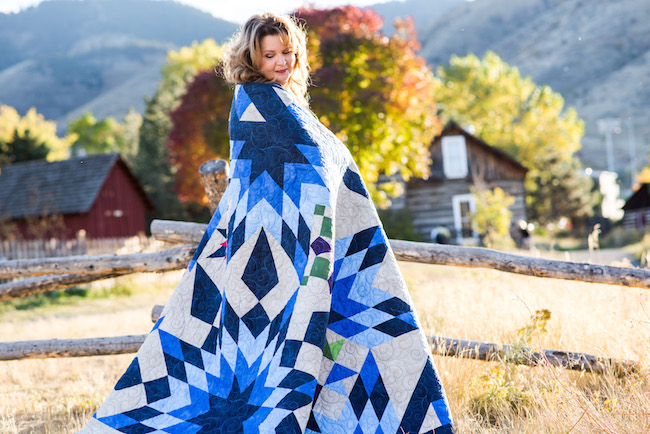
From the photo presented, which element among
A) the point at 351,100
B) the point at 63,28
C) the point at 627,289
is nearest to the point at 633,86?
the point at 351,100

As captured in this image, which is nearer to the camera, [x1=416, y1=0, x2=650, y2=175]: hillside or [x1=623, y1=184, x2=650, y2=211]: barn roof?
[x1=623, y1=184, x2=650, y2=211]: barn roof

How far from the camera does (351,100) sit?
13.7 m

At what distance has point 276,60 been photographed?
2.67 meters

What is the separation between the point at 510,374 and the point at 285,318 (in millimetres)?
1574

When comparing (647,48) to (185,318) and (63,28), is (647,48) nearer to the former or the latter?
(185,318)

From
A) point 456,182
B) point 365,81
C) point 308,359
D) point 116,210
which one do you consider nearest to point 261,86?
point 308,359

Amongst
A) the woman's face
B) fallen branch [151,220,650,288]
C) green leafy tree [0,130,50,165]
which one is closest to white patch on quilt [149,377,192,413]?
the woman's face

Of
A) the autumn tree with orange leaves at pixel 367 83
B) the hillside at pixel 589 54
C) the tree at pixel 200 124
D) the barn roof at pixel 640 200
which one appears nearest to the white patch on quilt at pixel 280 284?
the autumn tree with orange leaves at pixel 367 83

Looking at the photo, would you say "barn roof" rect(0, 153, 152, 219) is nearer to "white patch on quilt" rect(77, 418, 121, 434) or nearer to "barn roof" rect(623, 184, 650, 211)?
"white patch on quilt" rect(77, 418, 121, 434)

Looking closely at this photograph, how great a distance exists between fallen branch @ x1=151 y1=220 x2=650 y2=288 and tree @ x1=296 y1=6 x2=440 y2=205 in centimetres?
980

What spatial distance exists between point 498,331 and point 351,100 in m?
10.5

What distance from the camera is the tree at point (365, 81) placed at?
13438 mm

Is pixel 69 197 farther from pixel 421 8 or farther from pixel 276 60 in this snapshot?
pixel 421 8

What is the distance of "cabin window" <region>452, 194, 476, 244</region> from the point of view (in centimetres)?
2278
